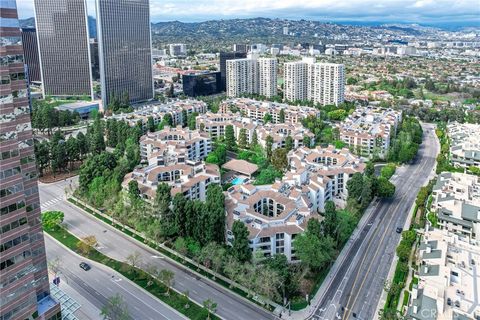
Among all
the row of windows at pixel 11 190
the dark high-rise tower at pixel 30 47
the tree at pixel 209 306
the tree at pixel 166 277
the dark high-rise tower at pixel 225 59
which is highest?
the dark high-rise tower at pixel 30 47

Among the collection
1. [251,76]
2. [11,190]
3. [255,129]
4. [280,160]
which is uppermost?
[251,76]

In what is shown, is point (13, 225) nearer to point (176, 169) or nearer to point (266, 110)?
point (176, 169)

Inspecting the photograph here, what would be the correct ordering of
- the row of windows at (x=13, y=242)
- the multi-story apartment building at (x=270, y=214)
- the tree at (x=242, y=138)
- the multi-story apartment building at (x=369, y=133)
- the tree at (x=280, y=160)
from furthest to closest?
the tree at (x=242, y=138) < the multi-story apartment building at (x=369, y=133) < the tree at (x=280, y=160) < the multi-story apartment building at (x=270, y=214) < the row of windows at (x=13, y=242)

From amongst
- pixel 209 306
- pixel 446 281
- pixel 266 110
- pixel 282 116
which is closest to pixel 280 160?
pixel 282 116

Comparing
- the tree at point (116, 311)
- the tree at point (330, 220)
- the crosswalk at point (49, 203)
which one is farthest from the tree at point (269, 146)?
the tree at point (116, 311)

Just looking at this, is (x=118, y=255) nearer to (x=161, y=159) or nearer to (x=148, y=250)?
(x=148, y=250)

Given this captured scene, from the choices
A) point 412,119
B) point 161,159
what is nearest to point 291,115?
point 412,119

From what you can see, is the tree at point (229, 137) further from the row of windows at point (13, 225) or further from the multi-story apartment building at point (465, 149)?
the row of windows at point (13, 225)
